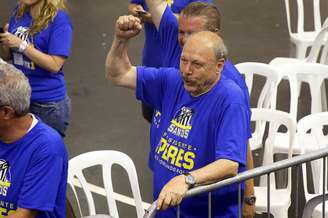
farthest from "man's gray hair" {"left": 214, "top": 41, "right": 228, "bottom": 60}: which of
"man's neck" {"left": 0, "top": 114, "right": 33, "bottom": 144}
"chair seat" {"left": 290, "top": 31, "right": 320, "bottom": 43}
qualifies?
"chair seat" {"left": 290, "top": 31, "right": 320, "bottom": 43}

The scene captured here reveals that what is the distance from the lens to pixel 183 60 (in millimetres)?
3428

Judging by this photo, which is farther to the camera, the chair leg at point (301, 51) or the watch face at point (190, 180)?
the chair leg at point (301, 51)

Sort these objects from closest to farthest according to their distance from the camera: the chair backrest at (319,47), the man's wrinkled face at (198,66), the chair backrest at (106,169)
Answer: the man's wrinkled face at (198,66), the chair backrest at (106,169), the chair backrest at (319,47)

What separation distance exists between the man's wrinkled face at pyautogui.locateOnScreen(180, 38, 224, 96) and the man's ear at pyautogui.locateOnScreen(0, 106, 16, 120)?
2.69 feet

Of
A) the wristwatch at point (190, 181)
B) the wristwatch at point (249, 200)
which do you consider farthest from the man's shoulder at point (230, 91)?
the wristwatch at point (249, 200)

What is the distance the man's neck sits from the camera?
3.13 metres

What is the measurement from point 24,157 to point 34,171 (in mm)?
76

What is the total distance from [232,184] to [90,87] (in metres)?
4.61

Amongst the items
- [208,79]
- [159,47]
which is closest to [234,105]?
[208,79]

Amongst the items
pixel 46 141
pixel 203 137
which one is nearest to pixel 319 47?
pixel 203 137

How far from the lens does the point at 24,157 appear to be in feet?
10.3

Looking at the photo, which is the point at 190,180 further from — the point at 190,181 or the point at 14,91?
the point at 14,91

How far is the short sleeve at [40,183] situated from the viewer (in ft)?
10.2

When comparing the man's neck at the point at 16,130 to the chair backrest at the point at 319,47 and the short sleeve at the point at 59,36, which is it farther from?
the chair backrest at the point at 319,47
